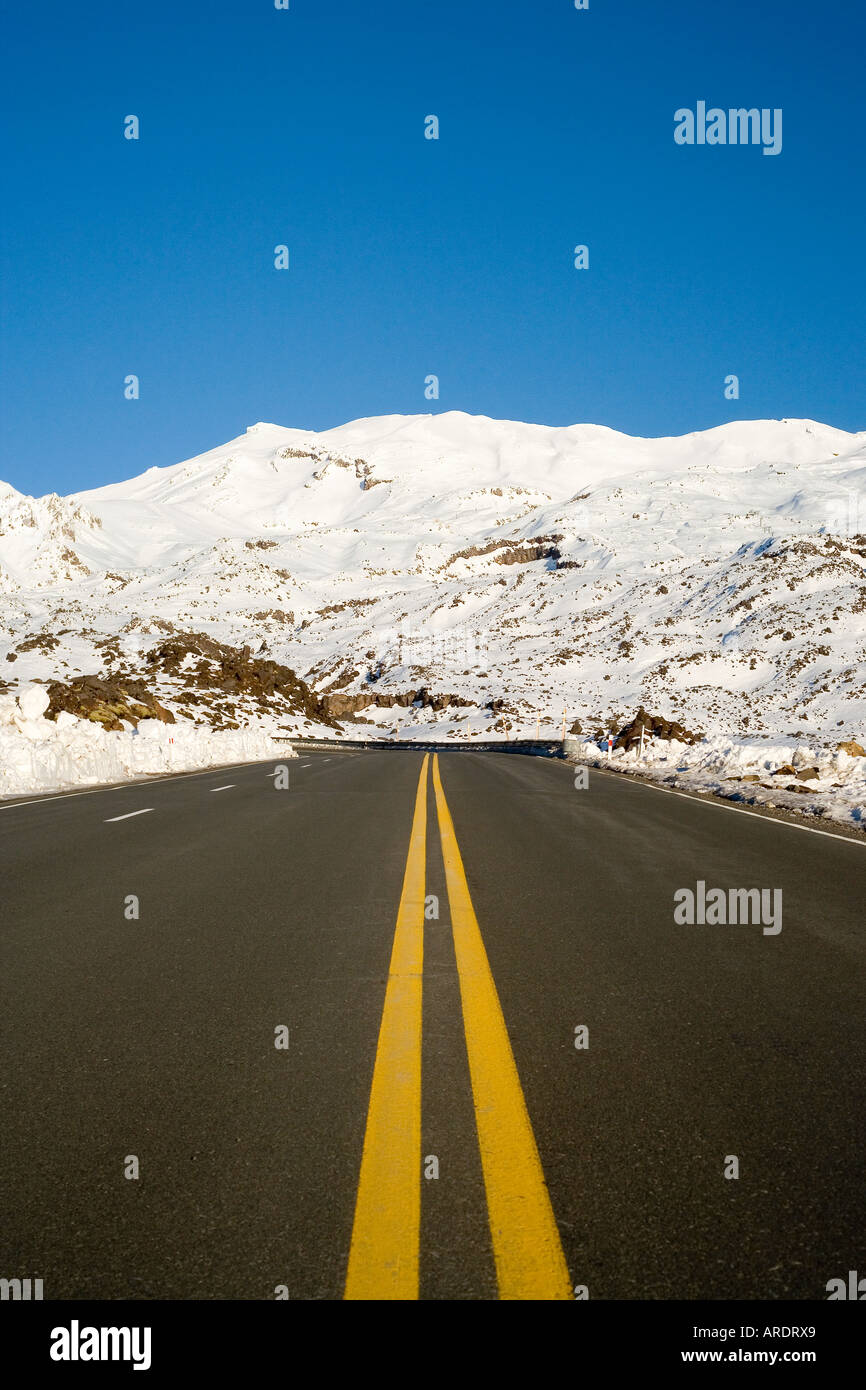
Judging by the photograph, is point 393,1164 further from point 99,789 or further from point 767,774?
point 767,774

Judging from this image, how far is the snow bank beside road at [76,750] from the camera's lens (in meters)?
19.6

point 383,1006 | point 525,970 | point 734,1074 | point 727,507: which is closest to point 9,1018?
point 383,1006

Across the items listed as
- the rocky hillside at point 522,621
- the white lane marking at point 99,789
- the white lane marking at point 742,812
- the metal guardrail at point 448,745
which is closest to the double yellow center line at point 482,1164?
the white lane marking at point 742,812

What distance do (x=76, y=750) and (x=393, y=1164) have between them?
2028cm

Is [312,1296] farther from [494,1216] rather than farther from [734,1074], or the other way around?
[734,1074]

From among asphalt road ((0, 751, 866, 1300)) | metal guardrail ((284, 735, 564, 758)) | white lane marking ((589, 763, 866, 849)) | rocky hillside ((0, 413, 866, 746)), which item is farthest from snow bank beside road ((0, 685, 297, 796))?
metal guardrail ((284, 735, 564, 758))

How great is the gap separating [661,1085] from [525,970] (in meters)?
1.69

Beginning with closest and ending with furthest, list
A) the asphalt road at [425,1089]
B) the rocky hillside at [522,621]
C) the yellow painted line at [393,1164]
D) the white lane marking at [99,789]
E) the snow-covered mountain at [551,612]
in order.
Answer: the yellow painted line at [393,1164], the asphalt road at [425,1089], the white lane marking at [99,789], the rocky hillside at [522,621], the snow-covered mountain at [551,612]

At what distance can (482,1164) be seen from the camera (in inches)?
120

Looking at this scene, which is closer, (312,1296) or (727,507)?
(312,1296)

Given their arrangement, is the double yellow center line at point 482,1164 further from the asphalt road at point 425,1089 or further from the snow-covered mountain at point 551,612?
the snow-covered mountain at point 551,612
